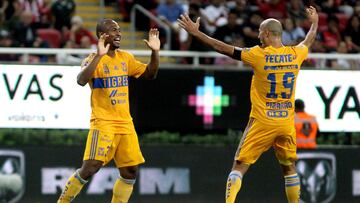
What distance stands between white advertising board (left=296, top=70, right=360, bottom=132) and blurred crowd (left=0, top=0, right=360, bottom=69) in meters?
0.97

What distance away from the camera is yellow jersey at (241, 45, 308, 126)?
13.2 meters

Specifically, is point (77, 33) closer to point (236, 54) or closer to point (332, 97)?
point (332, 97)

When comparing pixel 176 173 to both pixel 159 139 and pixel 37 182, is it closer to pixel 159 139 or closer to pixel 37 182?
pixel 159 139

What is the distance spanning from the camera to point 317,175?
17016mm

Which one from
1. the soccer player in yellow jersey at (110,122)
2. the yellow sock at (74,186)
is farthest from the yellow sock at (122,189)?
the yellow sock at (74,186)

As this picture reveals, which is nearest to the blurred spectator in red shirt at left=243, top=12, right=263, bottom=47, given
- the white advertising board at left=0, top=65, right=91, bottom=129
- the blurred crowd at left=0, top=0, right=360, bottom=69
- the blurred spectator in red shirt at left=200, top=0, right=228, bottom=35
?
the blurred crowd at left=0, top=0, right=360, bottom=69

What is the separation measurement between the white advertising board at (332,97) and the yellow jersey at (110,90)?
4828mm

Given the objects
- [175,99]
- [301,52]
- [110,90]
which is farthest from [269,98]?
[175,99]

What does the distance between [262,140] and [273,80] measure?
697mm

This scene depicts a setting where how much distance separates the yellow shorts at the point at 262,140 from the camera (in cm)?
1325

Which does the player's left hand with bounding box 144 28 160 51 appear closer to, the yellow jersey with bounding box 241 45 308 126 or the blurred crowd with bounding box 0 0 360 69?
the yellow jersey with bounding box 241 45 308 126

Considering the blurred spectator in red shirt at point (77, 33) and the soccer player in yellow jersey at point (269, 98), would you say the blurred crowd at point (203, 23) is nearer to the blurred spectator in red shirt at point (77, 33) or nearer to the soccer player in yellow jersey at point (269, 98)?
the blurred spectator in red shirt at point (77, 33)

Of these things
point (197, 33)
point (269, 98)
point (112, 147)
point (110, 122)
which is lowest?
point (112, 147)

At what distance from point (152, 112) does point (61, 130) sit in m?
1.36
